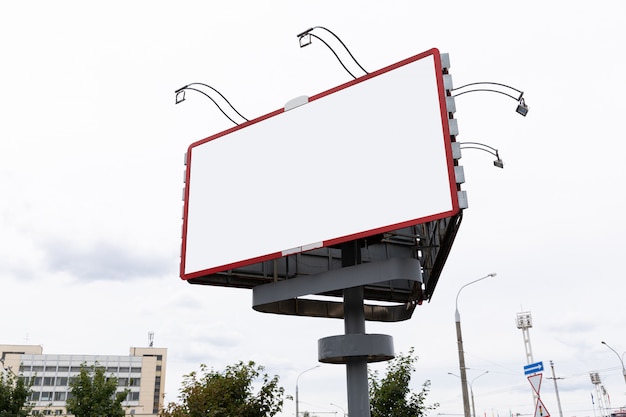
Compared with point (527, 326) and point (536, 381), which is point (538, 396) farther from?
point (527, 326)

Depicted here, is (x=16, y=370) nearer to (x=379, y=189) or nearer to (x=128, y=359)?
(x=128, y=359)

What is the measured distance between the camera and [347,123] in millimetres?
18406

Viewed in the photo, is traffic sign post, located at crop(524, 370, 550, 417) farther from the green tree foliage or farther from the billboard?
the green tree foliage

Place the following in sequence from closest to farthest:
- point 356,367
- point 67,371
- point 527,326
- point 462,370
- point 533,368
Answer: point 533,368
point 356,367
point 462,370
point 527,326
point 67,371

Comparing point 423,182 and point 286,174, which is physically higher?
point 286,174

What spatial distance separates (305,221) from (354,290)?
2650mm

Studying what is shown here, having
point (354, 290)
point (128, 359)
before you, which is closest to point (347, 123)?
point (354, 290)

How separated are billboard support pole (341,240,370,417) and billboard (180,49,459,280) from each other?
1.54 meters

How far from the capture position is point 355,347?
1736 cm

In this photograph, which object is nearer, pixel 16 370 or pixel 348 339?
pixel 348 339

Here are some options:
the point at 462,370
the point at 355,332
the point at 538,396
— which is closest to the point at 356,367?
the point at 355,332

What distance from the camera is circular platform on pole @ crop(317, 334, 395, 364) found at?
56.9ft

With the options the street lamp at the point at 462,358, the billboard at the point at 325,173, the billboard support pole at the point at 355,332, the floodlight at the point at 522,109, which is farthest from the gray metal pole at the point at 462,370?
the floodlight at the point at 522,109

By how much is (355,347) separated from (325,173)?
5.32 metres
